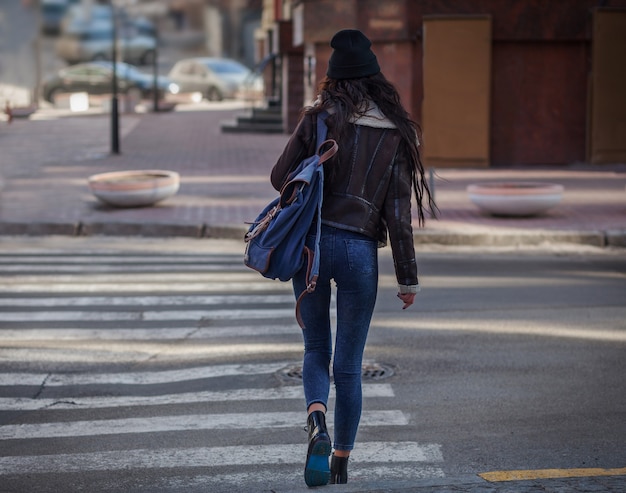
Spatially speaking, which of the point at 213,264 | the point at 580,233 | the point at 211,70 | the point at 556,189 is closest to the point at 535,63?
the point at 556,189

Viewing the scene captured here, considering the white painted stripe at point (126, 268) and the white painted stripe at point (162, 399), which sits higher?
the white painted stripe at point (162, 399)

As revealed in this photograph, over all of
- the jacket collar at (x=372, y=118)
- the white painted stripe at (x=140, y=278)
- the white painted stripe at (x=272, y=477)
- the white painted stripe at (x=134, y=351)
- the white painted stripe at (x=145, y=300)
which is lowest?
the white painted stripe at (x=140, y=278)

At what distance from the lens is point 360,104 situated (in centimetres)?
499

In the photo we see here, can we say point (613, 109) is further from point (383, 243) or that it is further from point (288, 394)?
point (383, 243)

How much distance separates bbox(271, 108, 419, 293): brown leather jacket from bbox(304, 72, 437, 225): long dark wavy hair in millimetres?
34

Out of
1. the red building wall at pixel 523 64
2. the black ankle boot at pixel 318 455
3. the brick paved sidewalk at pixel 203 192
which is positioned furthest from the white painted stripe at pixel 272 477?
the red building wall at pixel 523 64

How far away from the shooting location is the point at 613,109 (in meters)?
22.7

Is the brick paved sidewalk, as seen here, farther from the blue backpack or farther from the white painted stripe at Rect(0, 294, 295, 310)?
the blue backpack

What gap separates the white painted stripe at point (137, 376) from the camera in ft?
24.7

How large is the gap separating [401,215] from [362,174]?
0.24 meters

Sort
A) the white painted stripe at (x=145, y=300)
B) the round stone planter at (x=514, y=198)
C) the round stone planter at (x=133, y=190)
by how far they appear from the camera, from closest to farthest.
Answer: the white painted stripe at (x=145, y=300) → the round stone planter at (x=514, y=198) → the round stone planter at (x=133, y=190)

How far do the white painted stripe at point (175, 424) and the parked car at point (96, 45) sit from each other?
4826cm

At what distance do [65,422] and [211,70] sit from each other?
1658 inches

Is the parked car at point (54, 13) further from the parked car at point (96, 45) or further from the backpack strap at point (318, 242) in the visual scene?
the backpack strap at point (318, 242)
